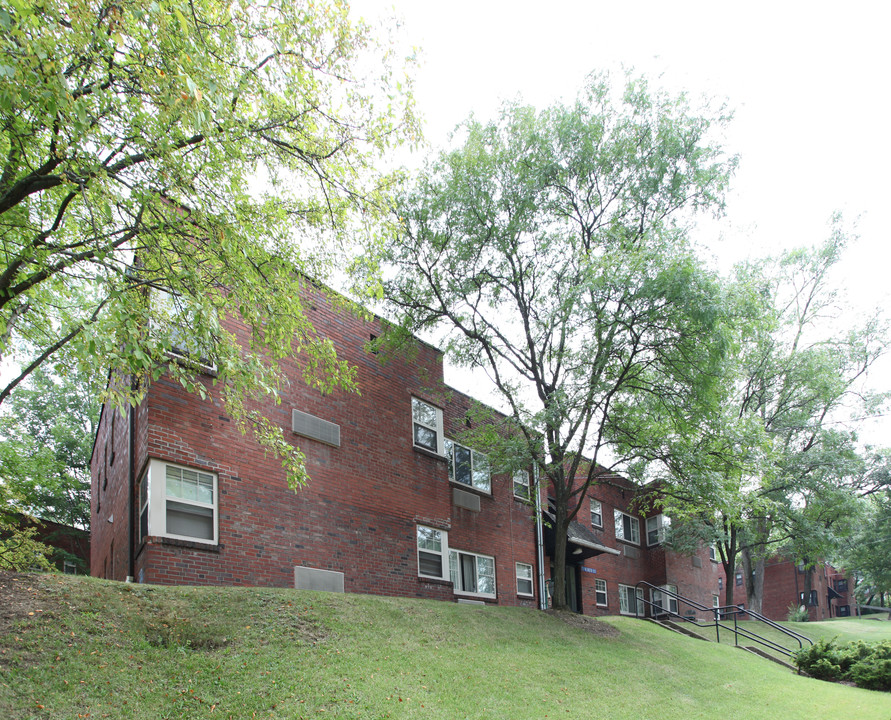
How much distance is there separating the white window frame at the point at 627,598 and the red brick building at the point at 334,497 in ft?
10.7

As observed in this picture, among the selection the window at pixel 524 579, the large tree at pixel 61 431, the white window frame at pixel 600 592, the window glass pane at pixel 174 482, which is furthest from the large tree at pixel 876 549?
the large tree at pixel 61 431

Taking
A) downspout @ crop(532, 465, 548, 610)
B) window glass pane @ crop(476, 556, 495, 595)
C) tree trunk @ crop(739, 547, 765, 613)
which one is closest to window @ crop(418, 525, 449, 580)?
window glass pane @ crop(476, 556, 495, 595)

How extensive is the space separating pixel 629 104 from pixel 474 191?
13.5 ft

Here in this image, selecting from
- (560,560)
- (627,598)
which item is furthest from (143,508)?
(627,598)

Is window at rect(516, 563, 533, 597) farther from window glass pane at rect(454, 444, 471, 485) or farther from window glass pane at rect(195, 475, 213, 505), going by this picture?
window glass pane at rect(195, 475, 213, 505)

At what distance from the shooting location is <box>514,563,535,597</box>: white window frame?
775 inches

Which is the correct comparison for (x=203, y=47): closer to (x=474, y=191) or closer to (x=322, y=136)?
(x=322, y=136)

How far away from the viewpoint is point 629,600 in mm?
26391

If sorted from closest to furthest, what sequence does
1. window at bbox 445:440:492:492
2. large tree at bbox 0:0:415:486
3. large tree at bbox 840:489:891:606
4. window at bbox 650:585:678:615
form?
large tree at bbox 0:0:415:486 < window at bbox 445:440:492:492 < window at bbox 650:585:678:615 < large tree at bbox 840:489:891:606

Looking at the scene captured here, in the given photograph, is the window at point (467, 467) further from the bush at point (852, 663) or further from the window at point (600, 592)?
the bush at point (852, 663)

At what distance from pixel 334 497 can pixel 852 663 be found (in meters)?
12.3

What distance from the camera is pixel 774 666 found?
16062mm

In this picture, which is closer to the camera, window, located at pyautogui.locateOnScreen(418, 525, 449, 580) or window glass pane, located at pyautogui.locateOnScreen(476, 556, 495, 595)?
window, located at pyautogui.locateOnScreen(418, 525, 449, 580)

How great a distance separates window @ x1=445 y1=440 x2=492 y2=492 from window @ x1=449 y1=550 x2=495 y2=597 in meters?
1.96
